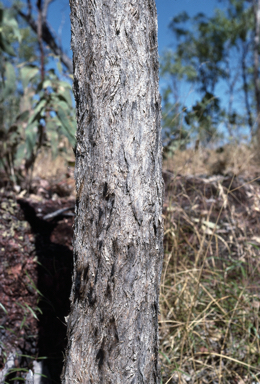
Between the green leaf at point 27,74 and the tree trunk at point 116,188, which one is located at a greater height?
the green leaf at point 27,74

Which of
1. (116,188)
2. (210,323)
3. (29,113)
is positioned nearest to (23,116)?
(29,113)

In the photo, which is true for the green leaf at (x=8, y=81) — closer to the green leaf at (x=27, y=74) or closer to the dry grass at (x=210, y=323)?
the green leaf at (x=27, y=74)

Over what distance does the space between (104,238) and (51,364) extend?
0.99m

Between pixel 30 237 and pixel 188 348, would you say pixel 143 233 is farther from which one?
pixel 30 237

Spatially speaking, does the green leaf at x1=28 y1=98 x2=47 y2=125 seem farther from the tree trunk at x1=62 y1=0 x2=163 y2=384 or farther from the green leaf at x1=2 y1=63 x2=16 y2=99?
the tree trunk at x1=62 y1=0 x2=163 y2=384

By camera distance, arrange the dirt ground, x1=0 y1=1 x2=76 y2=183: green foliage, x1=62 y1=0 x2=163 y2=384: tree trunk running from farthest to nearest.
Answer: x1=0 y1=1 x2=76 y2=183: green foliage
the dirt ground
x1=62 y1=0 x2=163 y2=384: tree trunk

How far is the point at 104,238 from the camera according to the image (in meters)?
0.99

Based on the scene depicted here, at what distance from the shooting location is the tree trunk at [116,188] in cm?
96

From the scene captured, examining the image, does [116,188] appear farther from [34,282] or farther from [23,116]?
[23,116]

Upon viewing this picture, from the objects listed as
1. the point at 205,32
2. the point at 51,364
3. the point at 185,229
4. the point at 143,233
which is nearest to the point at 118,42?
the point at 143,233

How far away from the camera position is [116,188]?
976 millimetres

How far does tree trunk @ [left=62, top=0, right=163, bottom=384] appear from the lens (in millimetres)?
960

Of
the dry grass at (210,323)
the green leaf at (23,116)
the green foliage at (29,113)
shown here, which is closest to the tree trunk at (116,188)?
the dry grass at (210,323)

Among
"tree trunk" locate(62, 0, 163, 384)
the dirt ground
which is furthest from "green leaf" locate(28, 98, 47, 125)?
"tree trunk" locate(62, 0, 163, 384)
